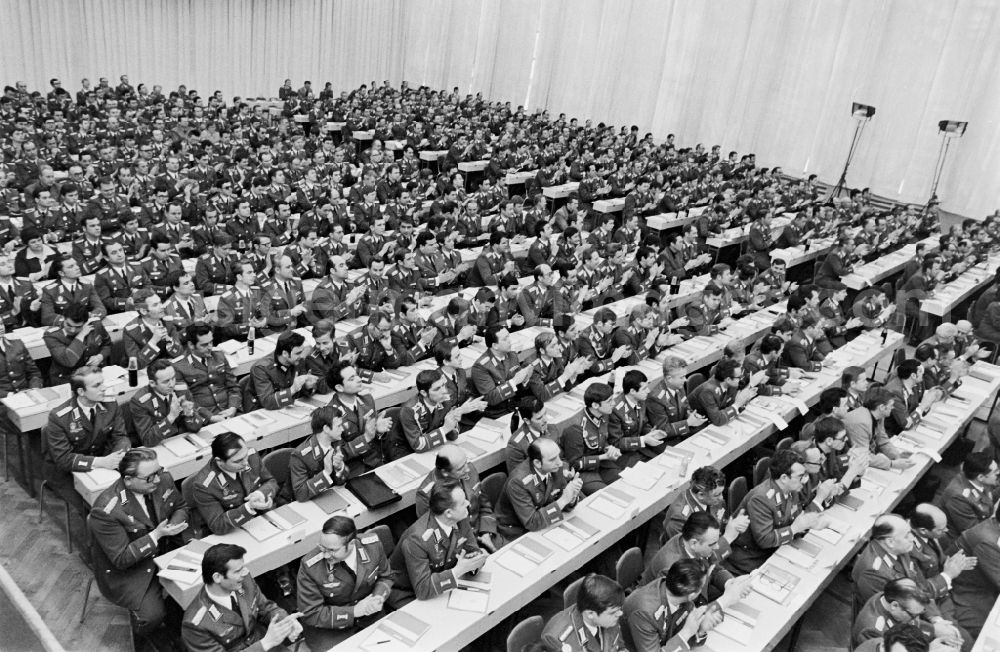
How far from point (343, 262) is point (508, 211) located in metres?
4.05

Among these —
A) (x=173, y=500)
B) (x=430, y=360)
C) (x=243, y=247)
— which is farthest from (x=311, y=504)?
(x=243, y=247)

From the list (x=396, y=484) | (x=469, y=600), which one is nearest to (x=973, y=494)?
(x=469, y=600)

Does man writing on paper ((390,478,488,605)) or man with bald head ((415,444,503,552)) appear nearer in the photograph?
man writing on paper ((390,478,488,605))

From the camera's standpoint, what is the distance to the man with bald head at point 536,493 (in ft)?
17.3

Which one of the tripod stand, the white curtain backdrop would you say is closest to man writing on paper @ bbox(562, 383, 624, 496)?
the tripod stand

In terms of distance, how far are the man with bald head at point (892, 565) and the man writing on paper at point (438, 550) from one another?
2.53 metres

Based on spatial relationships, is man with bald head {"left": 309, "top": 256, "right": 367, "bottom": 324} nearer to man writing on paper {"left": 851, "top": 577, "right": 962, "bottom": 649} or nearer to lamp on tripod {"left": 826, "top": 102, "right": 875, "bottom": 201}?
man writing on paper {"left": 851, "top": 577, "right": 962, "bottom": 649}

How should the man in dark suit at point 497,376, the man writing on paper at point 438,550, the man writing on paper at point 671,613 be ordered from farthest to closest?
the man in dark suit at point 497,376
the man writing on paper at point 438,550
the man writing on paper at point 671,613

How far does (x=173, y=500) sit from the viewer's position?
5.02m

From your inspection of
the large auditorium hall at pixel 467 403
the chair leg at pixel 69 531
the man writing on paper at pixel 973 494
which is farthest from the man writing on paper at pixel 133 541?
the man writing on paper at pixel 973 494

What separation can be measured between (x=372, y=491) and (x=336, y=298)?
3.71m

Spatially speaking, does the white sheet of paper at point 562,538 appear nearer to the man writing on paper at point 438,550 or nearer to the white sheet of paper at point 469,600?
the man writing on paper at point 438,550

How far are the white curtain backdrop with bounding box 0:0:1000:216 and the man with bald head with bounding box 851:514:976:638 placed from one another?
55.7 feet

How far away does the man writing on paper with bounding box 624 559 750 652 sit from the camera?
14.0ft
